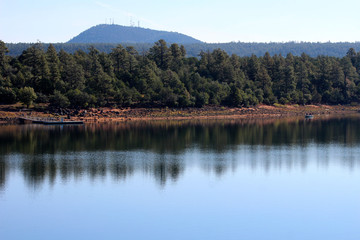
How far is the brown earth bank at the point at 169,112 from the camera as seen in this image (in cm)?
9788

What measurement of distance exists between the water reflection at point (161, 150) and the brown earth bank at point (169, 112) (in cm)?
1262

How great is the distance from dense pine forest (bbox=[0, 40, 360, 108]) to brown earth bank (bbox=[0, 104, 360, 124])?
6.26ft

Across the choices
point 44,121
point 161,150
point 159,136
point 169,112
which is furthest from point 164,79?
point 161,150

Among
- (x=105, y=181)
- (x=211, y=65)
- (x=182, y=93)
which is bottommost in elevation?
(x=105, y=181)

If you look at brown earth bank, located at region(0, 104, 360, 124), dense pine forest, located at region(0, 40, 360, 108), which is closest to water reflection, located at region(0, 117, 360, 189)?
brown earth bank, located at region(0, 104, 360, 124)

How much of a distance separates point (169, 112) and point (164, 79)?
33.0 feet

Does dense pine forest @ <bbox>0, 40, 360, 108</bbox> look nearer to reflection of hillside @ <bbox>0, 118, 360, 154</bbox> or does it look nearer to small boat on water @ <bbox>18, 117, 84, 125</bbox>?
small boat on water @ <bbox>18, 117, 84, 125</bbox>

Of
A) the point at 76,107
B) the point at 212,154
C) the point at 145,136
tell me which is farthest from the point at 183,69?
the point at 212,154

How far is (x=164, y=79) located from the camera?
382 feet

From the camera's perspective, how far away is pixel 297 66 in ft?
466

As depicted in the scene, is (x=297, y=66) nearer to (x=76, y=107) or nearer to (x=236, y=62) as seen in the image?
(x=236, y=62)

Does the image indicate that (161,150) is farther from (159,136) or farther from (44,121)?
(44,121)

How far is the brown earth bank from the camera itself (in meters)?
97.9

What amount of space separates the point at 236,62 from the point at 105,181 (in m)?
102
